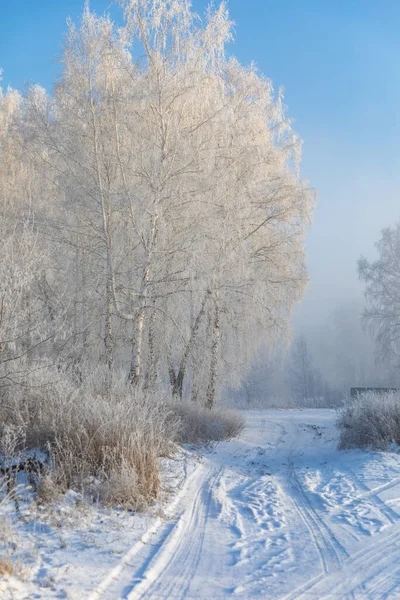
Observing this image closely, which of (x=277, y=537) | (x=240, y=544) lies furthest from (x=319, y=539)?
(x=240, y=544)

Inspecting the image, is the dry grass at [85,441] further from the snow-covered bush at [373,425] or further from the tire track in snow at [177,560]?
the snow-covered bush at [373,425]

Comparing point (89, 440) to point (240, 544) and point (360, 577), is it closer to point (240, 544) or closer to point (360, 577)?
point (240, 544)

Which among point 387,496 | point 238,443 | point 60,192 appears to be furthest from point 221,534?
point 60,192

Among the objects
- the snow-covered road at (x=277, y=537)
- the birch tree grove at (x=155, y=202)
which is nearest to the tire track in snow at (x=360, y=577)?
the snow-covered road at (x=277, y=537)

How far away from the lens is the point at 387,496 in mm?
6070

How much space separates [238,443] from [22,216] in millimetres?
7623

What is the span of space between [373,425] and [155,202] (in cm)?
651

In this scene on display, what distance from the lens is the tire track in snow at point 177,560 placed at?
341cm

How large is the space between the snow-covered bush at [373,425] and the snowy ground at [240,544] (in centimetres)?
159

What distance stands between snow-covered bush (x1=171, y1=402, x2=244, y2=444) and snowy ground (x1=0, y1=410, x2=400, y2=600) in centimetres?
241

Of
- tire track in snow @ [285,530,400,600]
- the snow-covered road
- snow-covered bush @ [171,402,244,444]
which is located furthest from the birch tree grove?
tire track in snow @ [285,530,400,600]

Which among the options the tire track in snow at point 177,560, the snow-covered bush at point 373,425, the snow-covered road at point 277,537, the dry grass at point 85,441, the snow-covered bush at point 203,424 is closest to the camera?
the tire track in snow at point 177,560

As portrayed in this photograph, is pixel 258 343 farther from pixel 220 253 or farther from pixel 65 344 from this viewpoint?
pixel 65 344

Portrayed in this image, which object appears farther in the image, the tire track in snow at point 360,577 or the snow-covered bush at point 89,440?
the snow-covered bush at point 89,440
